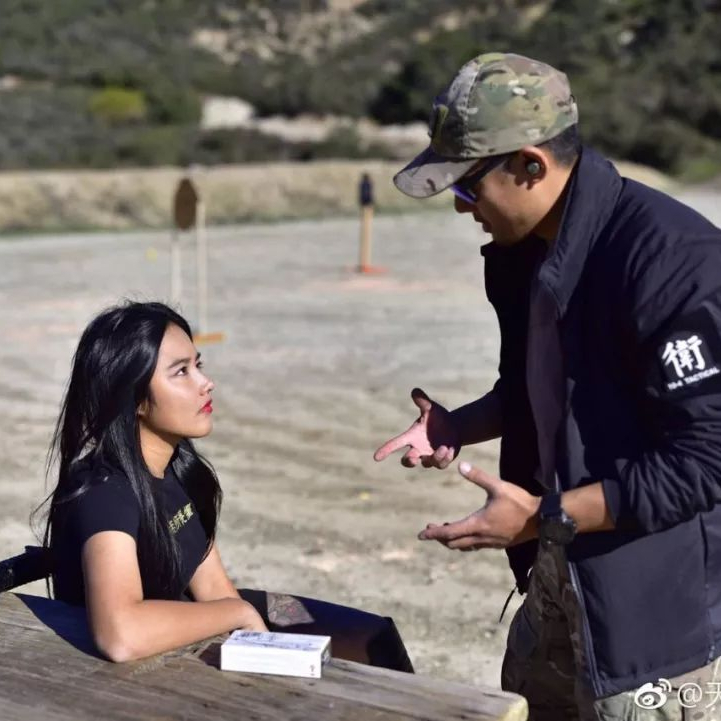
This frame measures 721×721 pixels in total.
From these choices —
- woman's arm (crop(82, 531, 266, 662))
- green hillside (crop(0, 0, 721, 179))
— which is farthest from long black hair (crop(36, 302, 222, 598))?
green hillside (crop(0, 0, 721, 179))

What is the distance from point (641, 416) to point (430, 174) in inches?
22.2

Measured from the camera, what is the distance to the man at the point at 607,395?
6.95 ft

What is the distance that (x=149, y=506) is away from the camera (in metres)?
2.62

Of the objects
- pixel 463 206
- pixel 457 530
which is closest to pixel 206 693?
pixel 457 530

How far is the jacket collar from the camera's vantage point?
7.41 ft

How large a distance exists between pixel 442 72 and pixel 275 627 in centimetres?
4815

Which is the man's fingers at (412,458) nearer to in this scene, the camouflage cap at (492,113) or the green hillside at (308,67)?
the camouflage cap at (492,113)

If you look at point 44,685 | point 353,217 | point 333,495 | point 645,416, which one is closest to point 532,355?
point 645,416

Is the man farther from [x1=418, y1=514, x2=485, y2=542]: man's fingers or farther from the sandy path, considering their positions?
the sandy path

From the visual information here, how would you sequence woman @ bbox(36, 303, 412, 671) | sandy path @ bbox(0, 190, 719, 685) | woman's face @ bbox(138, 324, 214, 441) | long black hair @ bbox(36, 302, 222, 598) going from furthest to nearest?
sandy path @ bbox(0, 190, 719, 685) < woman's face @ bbox(138, 324, 214, 441) < long black hair @ bbox(36, 302, 222, 598) < woman @ bbox(36, 303, 412, 671)

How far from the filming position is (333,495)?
255 inches

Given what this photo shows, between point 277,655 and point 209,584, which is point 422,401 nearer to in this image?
point 209,584

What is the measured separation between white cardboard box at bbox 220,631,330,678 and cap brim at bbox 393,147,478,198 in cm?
81

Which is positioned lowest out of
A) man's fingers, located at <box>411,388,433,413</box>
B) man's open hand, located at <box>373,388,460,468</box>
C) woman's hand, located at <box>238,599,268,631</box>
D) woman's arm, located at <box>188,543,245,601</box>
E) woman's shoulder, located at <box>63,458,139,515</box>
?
woman's arm, located at <box>188,543,245,601</box>
